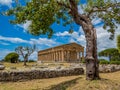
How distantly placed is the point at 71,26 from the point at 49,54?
3989 inches

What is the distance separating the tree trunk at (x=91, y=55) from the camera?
16234 millimetres

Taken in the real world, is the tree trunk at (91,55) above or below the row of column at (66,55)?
below

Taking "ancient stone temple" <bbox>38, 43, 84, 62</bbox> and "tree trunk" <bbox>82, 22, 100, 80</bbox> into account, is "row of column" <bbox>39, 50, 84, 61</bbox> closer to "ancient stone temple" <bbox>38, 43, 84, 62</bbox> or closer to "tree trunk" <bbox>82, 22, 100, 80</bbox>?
"ancient stone temple" <bbox>38, 43, 84, 62</bbox>

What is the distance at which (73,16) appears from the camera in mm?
17609

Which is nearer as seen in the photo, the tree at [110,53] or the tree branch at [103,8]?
the tree branch at [103,8]

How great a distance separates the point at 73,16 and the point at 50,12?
3081mm

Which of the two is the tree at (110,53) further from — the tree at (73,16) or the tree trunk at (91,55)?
the tree trunk at (91,55)

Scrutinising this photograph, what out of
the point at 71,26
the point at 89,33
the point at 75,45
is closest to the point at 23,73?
the point at 71,26

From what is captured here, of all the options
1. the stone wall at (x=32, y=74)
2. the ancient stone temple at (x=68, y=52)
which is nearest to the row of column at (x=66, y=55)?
the ancient stone temple at (x=68, y=52)

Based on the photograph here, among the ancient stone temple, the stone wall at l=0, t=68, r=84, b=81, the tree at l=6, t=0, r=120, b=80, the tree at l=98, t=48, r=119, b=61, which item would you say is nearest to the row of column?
the ancient stone temple

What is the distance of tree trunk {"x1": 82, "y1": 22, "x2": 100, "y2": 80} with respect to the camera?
16.2m

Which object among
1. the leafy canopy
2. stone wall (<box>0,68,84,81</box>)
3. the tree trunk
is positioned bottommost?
stone wall (<box>0,68,84,81</box>)

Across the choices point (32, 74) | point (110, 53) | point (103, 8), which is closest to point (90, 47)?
point (103, 8)

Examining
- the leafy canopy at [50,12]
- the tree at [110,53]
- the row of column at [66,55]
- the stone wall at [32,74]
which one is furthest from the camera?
the row of column at [66,55]
